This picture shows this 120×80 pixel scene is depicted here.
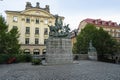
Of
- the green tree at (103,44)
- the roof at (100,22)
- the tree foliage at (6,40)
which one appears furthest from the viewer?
the roof at (100,22)

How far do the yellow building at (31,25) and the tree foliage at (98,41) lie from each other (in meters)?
11.9

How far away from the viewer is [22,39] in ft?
180

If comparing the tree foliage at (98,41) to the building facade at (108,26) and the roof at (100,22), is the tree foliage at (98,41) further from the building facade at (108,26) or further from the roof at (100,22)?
the building facade at (108,26)

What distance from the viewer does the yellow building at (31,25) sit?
54281 mm

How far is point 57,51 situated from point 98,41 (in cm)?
2261

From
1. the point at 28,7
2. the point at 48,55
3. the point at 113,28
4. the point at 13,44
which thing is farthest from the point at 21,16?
the point at 113,28

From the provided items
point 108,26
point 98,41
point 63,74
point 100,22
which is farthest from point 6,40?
point 108,26

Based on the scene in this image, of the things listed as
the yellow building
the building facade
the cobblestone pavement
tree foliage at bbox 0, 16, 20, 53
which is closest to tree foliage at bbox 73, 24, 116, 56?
the yellow building

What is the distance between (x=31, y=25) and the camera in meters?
56.5

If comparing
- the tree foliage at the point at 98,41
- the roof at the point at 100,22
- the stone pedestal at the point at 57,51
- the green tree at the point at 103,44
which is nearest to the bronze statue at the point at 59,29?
the stone pedestal at the point at 57,51

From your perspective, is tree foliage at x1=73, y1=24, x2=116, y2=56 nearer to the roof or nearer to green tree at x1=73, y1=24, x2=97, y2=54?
green tree at x1=73, y1=24, x2=97, y2=54

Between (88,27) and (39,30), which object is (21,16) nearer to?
(39,30)

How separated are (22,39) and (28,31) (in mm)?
3275

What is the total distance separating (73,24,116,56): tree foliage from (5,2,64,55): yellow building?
11.9 metres
